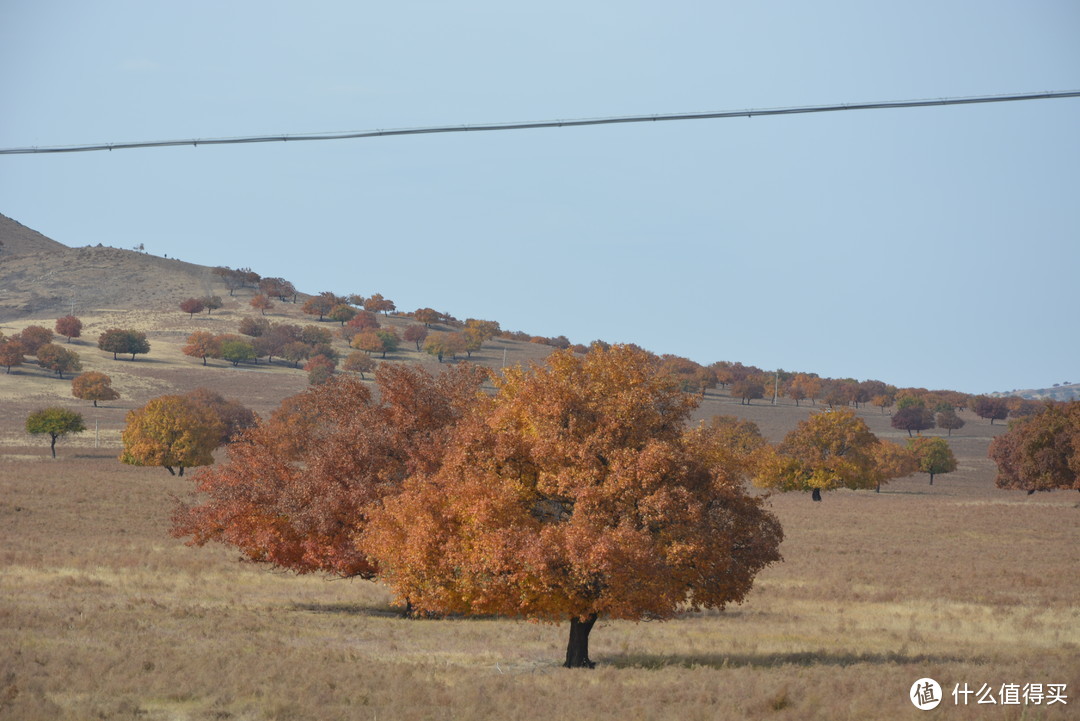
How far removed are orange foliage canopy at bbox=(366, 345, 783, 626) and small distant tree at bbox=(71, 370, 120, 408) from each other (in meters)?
117

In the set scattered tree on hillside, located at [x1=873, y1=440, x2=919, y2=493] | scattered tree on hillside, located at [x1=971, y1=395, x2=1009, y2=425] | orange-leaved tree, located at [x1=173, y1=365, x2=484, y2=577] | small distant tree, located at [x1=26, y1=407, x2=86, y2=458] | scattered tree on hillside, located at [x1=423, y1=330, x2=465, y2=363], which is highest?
scattered tree on hillside, located at [x1=423, y1=330, x2=465, y2=363]

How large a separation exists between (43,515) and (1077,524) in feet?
206

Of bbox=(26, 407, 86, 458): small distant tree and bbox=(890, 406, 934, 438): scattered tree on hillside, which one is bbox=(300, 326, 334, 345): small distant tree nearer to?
bbox=(26, 407, 86, 458): small distant tree

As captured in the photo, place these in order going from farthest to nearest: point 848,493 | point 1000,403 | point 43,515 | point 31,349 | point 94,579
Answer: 1. point 1000,403
2. point 31,349
3. point 848,493
4. point 43,515
5. point 94,579

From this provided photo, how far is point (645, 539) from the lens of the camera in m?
21.5

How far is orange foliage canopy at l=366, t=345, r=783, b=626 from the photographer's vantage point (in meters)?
21.8

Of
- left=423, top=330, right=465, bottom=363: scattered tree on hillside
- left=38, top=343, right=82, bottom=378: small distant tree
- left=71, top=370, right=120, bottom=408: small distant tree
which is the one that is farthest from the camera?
left=423, top=330, right=465, bottom=363: scattered tree on hillside

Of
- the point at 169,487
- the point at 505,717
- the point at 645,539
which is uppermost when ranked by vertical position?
the point at 645,539

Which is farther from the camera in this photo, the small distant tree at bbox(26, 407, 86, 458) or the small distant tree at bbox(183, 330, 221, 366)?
the small distant tree at bbox(183, 330, 221, 366)

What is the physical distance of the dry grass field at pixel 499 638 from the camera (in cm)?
1830

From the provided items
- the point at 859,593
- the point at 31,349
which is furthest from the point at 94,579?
the point at 31,349

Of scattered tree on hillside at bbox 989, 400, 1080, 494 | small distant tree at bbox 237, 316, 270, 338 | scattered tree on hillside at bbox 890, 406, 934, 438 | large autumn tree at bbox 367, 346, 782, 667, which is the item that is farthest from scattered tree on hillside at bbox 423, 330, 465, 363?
large autumn tree at bbox 367, 346, 782, 667

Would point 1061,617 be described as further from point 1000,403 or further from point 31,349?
point 1000,403

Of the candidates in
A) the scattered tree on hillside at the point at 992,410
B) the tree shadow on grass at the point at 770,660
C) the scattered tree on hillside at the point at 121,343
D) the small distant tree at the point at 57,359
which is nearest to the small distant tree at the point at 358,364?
the scattered tree on hillside at the point at 121,343
